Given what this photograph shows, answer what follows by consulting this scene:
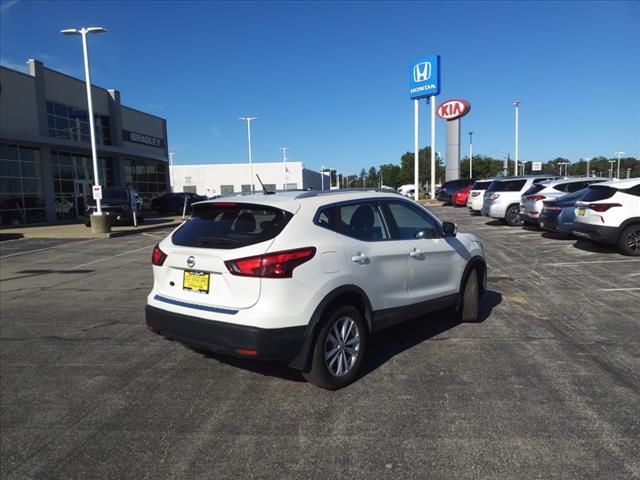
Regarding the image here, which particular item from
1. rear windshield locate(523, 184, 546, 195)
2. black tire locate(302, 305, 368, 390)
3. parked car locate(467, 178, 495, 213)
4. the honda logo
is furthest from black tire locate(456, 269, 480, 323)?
the honda logo

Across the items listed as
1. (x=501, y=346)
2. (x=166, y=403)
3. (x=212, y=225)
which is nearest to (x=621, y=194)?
(x=501, y=346)

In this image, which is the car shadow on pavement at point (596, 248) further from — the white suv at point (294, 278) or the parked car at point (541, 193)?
the white suv at point (294, 278)

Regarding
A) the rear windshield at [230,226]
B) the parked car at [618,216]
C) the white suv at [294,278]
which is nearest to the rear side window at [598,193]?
the parked car at [618,216]

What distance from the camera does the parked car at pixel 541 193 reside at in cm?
1497

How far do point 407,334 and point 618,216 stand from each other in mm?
7323

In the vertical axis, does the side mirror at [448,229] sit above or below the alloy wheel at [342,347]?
above

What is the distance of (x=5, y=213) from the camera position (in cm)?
2580

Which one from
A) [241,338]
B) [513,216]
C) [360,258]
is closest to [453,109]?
[513,216]

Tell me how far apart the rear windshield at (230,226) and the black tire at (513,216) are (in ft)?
49.4

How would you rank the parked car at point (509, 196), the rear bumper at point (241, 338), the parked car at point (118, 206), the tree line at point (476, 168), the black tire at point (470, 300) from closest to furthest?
the rear bumper at point (241, 338) → the black tire at point (470, 300) → the parked car at point (509, 196) → the parked car at point (118, 206) → the tree line at point (476, 168)

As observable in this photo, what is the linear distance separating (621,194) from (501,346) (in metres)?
7.32

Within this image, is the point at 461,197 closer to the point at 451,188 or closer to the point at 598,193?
→ the point at 451,188

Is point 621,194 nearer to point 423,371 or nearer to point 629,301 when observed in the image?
point 629,301

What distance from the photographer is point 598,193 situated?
1084 cm
